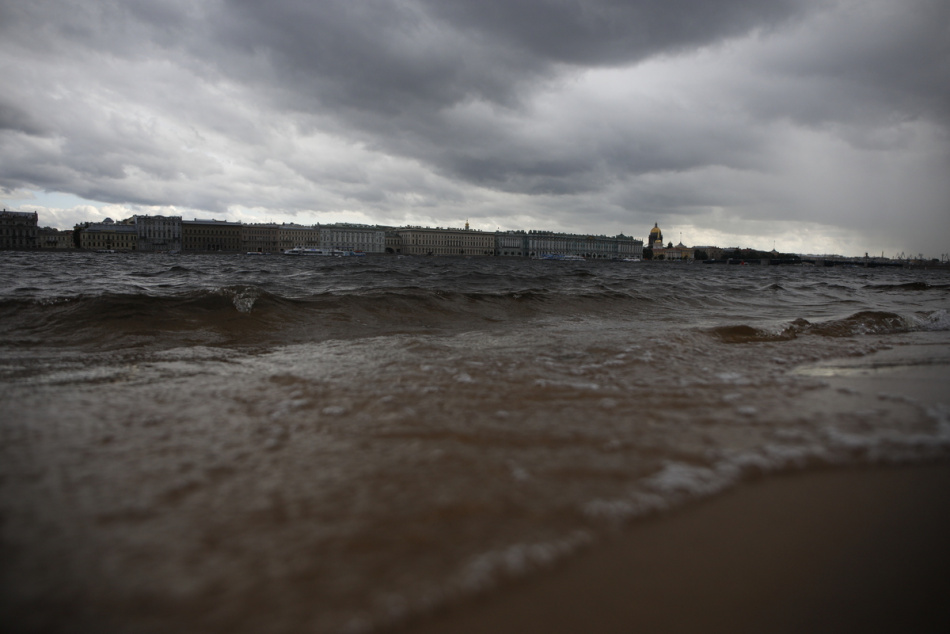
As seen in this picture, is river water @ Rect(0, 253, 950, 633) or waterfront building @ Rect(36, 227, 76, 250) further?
waterfront building @ Rect(36, 227, 76, 250)

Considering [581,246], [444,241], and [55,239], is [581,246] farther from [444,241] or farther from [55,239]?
[55,239]

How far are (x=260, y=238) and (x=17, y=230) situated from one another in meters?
47.7

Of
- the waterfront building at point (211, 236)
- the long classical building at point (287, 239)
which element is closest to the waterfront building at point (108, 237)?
the long classical building at point (287, 239)

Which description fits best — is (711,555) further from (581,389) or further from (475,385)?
(475,385)

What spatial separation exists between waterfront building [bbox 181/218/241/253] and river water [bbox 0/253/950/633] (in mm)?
131740

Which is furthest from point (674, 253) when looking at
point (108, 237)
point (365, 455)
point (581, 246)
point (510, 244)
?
point (365, 455)

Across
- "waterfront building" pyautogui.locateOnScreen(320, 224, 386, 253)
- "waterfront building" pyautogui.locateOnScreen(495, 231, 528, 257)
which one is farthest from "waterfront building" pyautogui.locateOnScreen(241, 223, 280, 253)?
"waterfront building" pyautogui.locateOnScreen(495, 231, 528, 257)

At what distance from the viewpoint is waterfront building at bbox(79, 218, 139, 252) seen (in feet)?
342

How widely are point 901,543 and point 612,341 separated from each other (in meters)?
3.53

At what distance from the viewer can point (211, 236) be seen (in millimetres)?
123625

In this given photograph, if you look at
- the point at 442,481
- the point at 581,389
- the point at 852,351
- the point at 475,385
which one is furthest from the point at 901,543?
the point at 852,351

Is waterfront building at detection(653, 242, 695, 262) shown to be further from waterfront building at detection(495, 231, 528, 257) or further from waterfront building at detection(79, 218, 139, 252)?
waterfront building at detection(79, 218, 139, 252)

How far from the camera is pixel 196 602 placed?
1.13 metres

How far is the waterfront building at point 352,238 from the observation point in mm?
128875
